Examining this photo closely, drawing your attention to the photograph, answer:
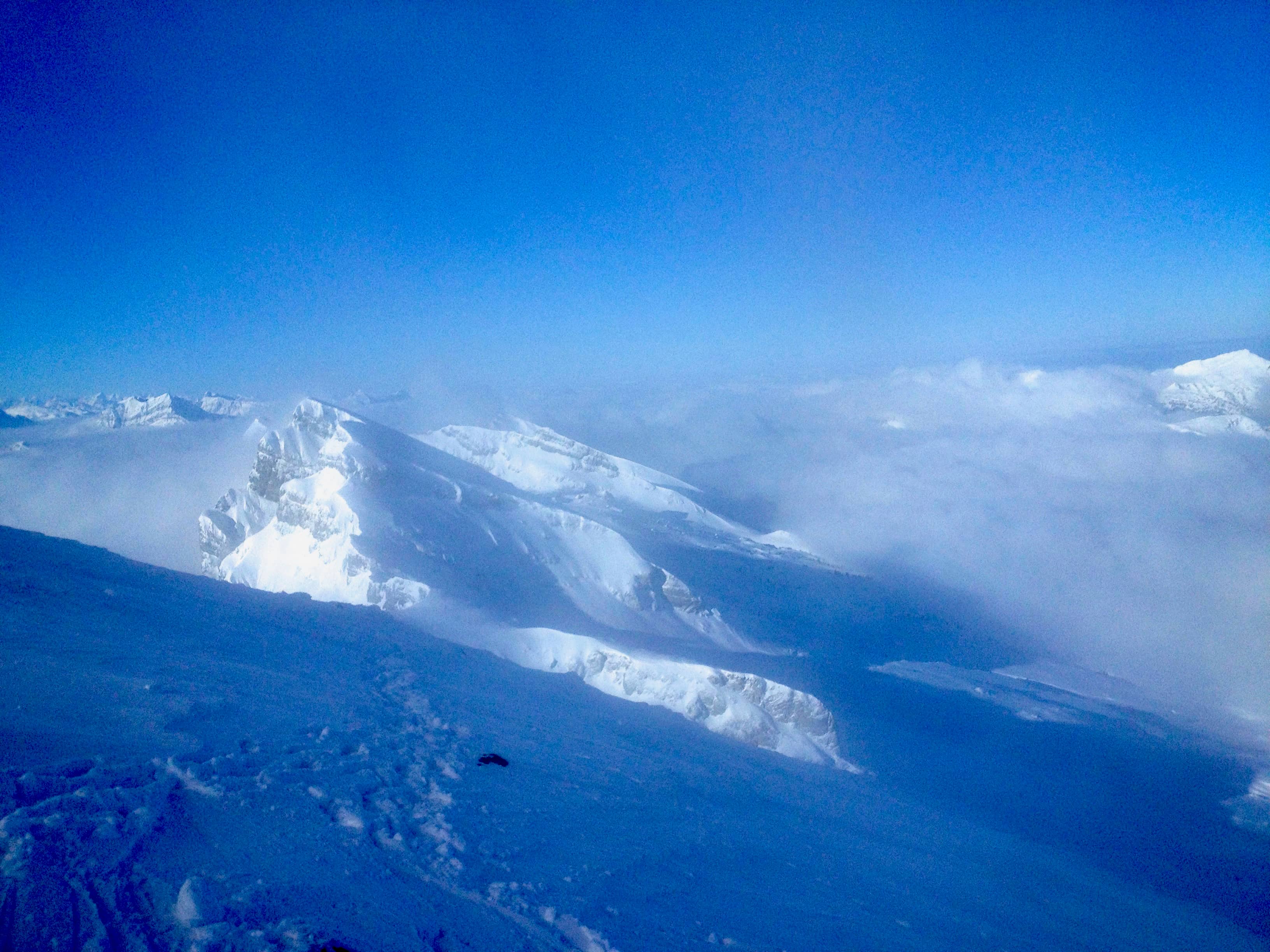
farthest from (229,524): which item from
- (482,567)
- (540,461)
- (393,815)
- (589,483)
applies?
(393,815)

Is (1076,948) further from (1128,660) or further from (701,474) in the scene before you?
(701,474)

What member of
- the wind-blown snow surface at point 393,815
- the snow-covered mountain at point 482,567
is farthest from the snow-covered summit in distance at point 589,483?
the wind-blown snow surface at point 393,815

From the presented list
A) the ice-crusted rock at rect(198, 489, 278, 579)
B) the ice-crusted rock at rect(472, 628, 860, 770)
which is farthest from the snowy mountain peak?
the ice-crusted rock at rect(472, 628, 860, 770)

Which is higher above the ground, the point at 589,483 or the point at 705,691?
the point at 589,483

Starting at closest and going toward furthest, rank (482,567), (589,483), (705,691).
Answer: (705,691)
(482,567)
(589,483)

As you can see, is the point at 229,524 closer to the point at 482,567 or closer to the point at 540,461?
the point at 540,461

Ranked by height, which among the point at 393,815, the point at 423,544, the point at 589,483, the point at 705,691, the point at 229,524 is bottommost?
the point at 705,691
